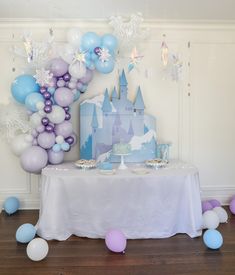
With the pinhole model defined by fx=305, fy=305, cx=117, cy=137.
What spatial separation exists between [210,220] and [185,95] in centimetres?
159

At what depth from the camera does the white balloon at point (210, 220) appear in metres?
3.04

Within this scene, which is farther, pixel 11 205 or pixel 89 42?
pixel 11 205

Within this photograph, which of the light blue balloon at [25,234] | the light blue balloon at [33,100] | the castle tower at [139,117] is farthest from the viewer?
the castle tower at [139,117]

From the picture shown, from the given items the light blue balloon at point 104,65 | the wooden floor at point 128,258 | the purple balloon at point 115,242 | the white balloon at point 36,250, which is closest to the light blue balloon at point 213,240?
the wooden floor at point 128,258

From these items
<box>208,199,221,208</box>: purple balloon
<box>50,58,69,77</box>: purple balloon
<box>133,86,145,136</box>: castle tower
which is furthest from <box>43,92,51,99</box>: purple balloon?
<box>208,199,221,208</box>: purple balloon

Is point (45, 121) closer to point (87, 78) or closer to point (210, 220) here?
point (87, 78)

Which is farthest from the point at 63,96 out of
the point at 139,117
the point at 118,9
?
the point at 118,9

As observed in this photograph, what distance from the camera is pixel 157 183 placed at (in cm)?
298

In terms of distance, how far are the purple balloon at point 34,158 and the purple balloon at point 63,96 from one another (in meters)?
0.54

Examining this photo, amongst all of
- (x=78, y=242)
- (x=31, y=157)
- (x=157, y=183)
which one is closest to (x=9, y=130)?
(x=31, y=157)

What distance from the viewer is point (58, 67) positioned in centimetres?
322

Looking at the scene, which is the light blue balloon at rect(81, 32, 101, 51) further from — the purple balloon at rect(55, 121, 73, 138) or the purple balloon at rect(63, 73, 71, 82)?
the purple balloon at rect(55, 121, 73, 138)

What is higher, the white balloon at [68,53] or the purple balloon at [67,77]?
the white balloon at [68,53]

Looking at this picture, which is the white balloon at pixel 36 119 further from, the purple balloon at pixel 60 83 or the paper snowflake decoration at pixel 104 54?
the paper snowflake decoration at pixel 104 54
